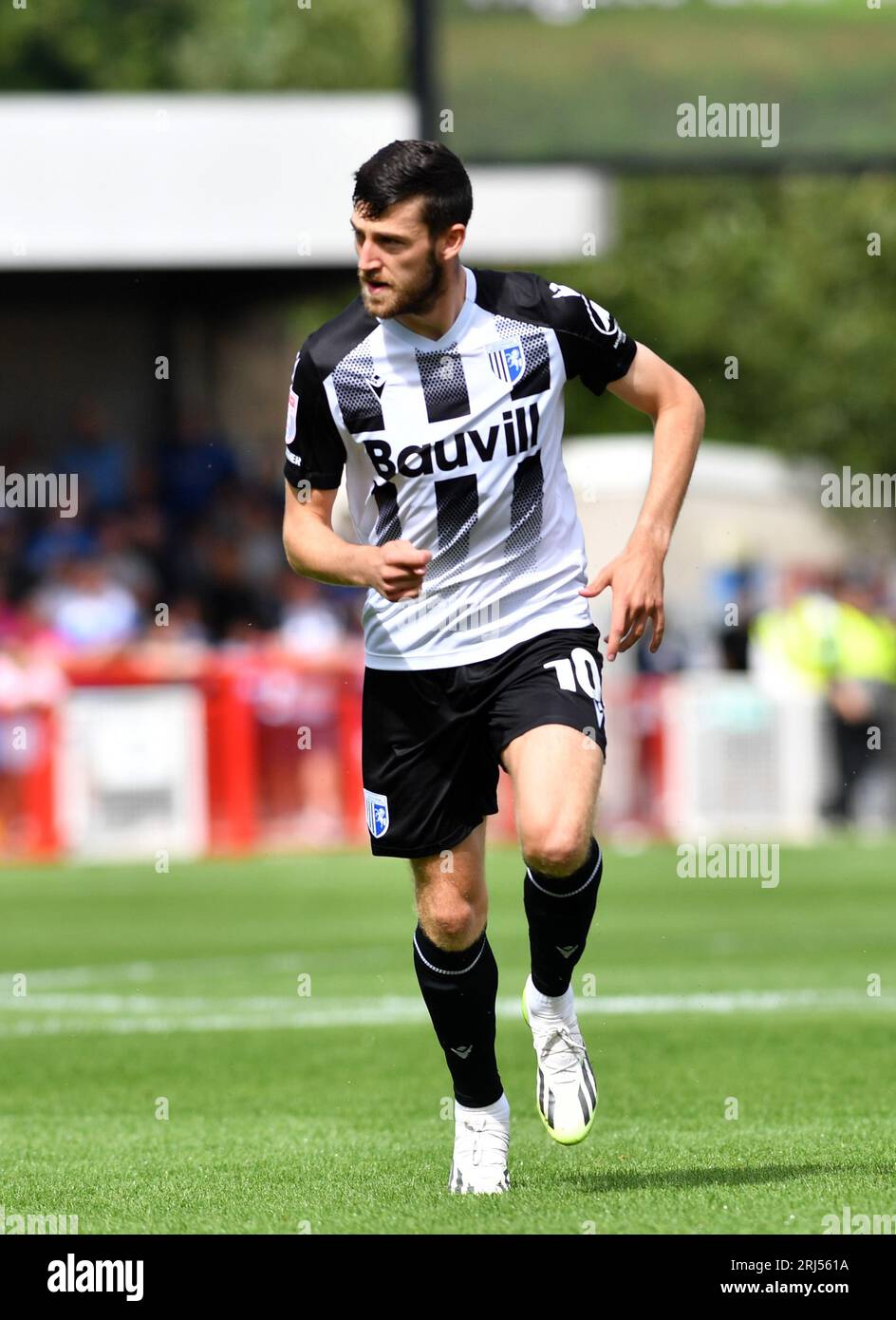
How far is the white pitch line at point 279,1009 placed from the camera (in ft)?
33.2

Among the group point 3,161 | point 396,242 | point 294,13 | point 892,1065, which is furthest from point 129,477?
point 294,13

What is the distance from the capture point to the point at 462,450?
609cm

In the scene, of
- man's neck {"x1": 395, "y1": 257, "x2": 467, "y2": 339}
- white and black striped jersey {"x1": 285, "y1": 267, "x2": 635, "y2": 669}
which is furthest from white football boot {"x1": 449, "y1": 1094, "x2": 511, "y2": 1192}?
man's neck {"x1": 395, "y1": 257, "x2": 467, "y2": 339}

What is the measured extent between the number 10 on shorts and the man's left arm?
162mm

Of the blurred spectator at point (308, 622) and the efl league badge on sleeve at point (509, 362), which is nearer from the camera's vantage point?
the efl league badge on sleeve at point (509, 362)

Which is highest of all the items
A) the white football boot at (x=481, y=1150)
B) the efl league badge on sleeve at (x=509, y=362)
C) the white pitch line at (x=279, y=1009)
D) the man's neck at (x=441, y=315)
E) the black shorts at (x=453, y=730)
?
the man's neck at (x=441, y=315)

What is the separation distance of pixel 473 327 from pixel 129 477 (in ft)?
62.5

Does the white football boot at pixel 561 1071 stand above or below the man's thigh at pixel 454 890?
below

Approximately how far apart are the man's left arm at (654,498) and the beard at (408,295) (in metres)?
0.66

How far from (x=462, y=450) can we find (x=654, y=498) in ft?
1.66

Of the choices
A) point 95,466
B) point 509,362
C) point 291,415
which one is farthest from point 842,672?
point 291,415

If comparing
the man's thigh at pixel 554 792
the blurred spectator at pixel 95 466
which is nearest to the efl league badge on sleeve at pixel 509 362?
the man's thigh at pixel 554 792

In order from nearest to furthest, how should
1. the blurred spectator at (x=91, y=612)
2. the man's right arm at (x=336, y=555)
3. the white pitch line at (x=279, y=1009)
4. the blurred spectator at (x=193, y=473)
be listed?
the man's right arm at (x=336, y=555) < the white pitch line at (x=279, y=1009) < the blurred spectator at (x=91, y=612) < the blurred spectator at (x=193, y=473)

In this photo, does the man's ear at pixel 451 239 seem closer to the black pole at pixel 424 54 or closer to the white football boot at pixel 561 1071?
the white football boot at pixel 561 1071
